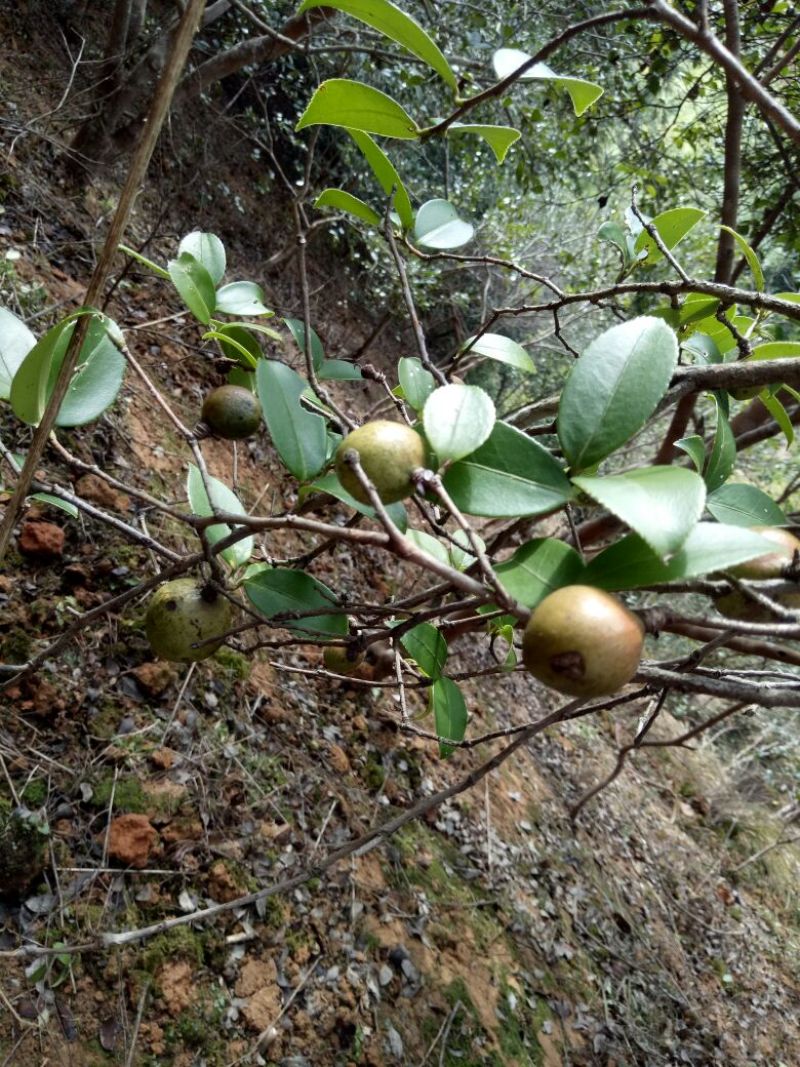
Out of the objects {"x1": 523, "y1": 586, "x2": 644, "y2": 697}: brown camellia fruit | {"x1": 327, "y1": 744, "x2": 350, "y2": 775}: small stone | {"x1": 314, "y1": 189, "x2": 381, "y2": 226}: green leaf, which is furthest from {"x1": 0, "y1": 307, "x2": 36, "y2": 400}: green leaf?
{"x1": 327, "y1": 744, "x2": 350, "y2": 775}: small stone

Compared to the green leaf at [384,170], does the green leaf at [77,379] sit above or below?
below

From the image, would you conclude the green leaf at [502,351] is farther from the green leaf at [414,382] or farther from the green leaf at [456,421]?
the green leaf at [456,421]

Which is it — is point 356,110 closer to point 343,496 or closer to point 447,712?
point 343,496

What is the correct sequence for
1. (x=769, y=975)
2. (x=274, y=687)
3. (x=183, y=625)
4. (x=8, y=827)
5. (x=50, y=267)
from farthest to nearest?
1. (x=769, y=975)
2. (x=50, y=267)
3. (x=274, y=687)
4. (x=8, y=827)
5. (x=183, y=625)

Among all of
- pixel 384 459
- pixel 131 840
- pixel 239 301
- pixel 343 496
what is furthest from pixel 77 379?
pixel 131 840

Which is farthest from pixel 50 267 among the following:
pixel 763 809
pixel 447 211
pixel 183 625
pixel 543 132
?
pixel 763 809

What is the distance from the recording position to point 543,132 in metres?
3.99

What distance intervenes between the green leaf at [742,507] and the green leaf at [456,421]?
276 millimetres

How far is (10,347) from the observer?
29.3 inches

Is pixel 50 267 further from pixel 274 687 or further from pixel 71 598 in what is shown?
pixel 274 687

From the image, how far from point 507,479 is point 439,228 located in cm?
64

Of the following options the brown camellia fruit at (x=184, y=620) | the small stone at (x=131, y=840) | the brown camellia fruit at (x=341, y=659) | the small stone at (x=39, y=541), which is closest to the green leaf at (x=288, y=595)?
the brown camellia fruit at (x=184, y=620)

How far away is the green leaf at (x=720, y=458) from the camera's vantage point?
2.18 ft

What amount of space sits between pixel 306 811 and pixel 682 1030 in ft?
5.90
